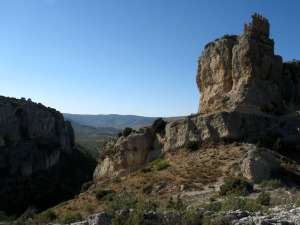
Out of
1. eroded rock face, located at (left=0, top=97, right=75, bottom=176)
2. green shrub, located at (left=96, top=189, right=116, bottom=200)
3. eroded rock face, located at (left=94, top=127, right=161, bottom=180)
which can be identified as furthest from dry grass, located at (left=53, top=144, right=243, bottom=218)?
eroded rock face, located at (left=0, top=97, right=75, bottom=176)

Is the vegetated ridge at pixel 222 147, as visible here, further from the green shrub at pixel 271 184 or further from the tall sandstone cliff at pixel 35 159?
the tall sandstone cliff at pixel 35 159

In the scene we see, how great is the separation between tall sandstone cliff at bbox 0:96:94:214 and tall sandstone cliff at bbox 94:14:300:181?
3684 cm

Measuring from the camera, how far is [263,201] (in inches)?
763

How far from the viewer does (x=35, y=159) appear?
311 ft

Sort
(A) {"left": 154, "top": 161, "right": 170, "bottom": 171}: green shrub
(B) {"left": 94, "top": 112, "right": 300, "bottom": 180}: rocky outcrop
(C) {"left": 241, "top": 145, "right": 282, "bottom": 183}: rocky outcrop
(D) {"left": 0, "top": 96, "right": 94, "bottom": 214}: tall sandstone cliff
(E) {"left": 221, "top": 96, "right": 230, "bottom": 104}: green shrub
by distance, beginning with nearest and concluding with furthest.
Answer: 1. (C) {"left": 241, "top": 145, "right": 282, "bottom": 183}: rocky outcrop
2. (A) {"left": 154, "top": 161, "right": 170, "bottom": 171}: green shrub
3. (B) {"left": 94, "top": 112, "right": 300, "bottom": 180}: rocky outcrop
4. (E) {"left": 221, "top": 96, "right": 230, "bottom": 104}: green shrub
5. (D) {"left": 0, "top": 96, "right": 94, "bottom": 214}: tall sandstone cliff

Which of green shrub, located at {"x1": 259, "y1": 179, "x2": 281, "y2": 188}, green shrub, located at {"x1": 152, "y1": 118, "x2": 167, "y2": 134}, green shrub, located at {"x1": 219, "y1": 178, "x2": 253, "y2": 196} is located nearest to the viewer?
green shrub, located at {"x1": 219, "y1": 178, "x2": 253, "y2": 196}

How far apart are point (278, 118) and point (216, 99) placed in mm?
7463

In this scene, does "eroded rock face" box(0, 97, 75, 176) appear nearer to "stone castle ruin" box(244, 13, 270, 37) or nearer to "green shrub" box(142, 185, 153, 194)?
"green shrub" box(142, 185, 153, 194)

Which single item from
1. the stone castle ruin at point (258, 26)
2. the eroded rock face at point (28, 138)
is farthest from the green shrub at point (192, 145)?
the eroded rock face at point (28, 138)

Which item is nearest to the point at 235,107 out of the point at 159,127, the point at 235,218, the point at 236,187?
the point at 159,127

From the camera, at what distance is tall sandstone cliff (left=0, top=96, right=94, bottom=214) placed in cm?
8119

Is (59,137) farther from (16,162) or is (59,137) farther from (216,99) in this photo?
(216,99)

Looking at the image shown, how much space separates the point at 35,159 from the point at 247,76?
Answer: 66251mm

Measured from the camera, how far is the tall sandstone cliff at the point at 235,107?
38097 mm
